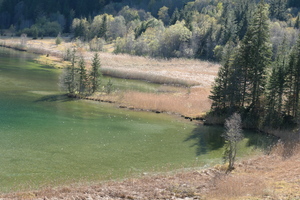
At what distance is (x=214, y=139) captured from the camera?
42.3 metres

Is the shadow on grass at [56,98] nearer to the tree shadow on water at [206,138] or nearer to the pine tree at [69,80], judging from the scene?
the pine tree at [69,80]

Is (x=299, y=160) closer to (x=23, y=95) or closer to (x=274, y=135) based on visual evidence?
(x=274, y=135)

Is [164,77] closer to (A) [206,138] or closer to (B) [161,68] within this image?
(B) [161,68]

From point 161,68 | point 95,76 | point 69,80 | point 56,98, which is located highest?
point 161,68

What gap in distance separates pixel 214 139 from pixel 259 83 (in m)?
12.8

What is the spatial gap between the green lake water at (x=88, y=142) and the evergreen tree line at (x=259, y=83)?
483 cm

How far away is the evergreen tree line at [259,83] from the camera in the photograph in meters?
46.8

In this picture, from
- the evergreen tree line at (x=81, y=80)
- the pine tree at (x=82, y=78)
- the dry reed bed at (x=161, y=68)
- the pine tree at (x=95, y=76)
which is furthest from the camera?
the dry reed bed at (x=161, y=68)

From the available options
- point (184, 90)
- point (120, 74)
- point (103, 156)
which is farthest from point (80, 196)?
point (120, 74)

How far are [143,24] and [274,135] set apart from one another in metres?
122

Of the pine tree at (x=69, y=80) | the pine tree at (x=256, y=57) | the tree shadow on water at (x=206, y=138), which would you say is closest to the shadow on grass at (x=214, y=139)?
the tree shadow on water at (x=206, y=138)

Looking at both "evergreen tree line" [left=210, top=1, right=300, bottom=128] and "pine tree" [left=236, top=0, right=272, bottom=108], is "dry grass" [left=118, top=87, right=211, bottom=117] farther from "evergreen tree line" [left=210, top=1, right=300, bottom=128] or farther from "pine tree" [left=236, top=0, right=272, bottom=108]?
"pine tree" [left=236, top=0, right=272, bottom=108]

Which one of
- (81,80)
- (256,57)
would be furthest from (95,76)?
(256,57)

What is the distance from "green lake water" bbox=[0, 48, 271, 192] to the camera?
1138 inches
